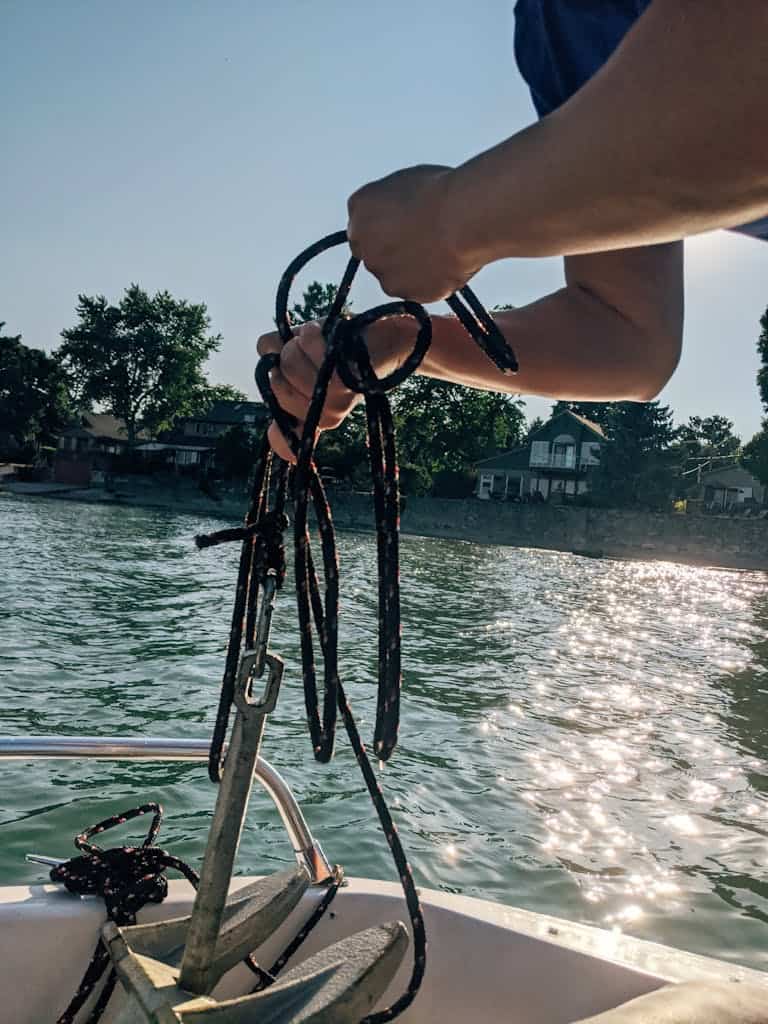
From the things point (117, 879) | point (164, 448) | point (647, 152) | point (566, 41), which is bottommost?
point (117, 879)

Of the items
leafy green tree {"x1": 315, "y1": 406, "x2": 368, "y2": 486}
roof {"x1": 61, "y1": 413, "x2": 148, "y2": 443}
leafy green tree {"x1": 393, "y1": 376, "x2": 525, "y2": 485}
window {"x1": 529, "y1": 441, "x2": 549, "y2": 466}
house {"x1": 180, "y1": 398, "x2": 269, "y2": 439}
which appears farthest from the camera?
house {"x1": 180, "y1": 398, "x2": 269, "y2": 439}

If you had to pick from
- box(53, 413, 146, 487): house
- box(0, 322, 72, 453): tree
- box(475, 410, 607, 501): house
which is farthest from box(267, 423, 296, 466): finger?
box(0, 322, 72, 453): tree

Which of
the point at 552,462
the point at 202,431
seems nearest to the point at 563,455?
the point at 552,462

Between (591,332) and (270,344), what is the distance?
480mm

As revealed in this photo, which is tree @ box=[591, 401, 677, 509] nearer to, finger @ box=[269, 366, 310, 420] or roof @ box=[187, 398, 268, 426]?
roof @ box=[187, 398, 268, 426]

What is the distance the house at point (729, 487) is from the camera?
68875mm

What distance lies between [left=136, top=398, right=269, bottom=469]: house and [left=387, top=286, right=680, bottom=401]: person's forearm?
2826 inches

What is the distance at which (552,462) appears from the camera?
6944 cm

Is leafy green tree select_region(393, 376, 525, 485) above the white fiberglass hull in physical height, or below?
above

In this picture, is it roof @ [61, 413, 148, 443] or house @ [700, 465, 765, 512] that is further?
roof @ [61, 413, 148, 443]

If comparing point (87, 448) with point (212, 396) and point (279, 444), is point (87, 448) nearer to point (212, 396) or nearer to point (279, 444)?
point (212, 396)

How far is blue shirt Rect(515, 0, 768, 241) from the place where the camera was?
123cm

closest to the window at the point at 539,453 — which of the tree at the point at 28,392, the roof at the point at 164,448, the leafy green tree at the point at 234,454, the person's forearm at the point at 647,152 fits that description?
the leafy green tree at the point at 234,454

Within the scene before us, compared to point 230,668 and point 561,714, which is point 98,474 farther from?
point 230,668
